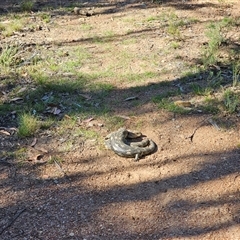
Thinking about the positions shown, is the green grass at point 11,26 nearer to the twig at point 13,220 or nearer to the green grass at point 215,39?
the green grass at point 215,39

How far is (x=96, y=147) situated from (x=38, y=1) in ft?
17.9

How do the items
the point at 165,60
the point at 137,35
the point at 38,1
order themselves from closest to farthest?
the point at 165,60 < the point at 137,35 < the point at 38,1

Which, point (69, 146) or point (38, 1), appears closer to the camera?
point (69, 146)

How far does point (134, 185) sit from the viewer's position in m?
4.71

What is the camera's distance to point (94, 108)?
19.5 feet

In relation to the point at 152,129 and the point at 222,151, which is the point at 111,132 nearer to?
the point at 152,129

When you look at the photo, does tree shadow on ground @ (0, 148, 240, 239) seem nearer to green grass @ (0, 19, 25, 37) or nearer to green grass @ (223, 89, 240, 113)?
green grass @ (223, 89, 240, 113)

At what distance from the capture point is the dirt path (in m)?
4.17

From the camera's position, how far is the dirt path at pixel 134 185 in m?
4.17

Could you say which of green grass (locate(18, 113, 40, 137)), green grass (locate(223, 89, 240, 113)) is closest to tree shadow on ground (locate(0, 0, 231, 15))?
green grass (locate(223, 89, 240, 113))

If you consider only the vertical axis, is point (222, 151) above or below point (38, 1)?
below

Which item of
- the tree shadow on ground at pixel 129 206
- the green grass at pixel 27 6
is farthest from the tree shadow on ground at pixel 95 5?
the tree shadow on ground at pixel 129 206

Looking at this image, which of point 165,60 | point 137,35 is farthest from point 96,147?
point 137,35

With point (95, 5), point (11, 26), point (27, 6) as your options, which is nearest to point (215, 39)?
point (95, 5)
